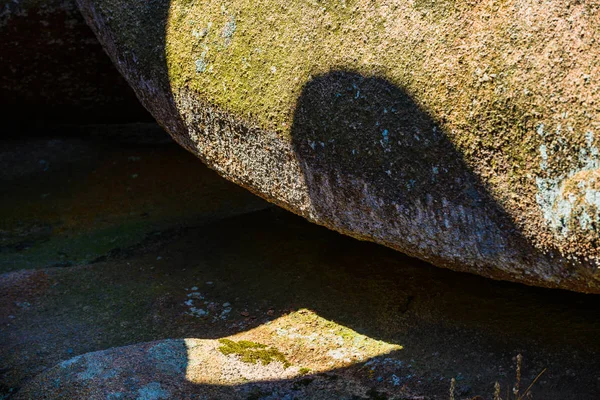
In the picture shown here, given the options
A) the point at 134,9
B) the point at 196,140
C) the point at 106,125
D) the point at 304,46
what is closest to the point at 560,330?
the point at 304,46

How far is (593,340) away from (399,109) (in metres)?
1.22

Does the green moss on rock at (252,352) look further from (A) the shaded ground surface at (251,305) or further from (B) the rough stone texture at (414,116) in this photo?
(B) the rough stone texture at (414,116)

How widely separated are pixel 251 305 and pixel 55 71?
108 inches

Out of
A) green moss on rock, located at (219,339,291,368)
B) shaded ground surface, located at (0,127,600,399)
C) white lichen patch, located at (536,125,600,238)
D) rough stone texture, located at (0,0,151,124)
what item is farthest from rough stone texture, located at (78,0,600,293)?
rough stone texture, located at (0,0,151,124)

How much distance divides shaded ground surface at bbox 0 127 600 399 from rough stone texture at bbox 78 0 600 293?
522 millimetres

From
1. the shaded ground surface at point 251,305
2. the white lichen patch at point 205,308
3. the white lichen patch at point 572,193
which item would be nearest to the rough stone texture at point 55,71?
the shaded ground surface at point 251,305

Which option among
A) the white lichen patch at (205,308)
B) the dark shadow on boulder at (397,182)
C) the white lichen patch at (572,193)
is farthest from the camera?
the white lichen patch at (205,308)

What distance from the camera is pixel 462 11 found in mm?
2535

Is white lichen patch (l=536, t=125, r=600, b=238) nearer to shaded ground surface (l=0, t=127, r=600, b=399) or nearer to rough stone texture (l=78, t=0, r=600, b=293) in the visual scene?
rough stone texture (l=78, t=0, r=600, b=293)

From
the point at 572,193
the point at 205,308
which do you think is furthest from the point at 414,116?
the point at 205,308

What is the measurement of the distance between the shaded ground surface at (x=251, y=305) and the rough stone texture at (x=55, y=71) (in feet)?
2.29

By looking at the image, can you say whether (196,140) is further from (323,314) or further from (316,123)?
(323,314)

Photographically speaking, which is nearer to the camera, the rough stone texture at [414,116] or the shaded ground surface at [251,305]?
the rough stone texture at [414,116]

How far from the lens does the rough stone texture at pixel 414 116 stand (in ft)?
7.47
